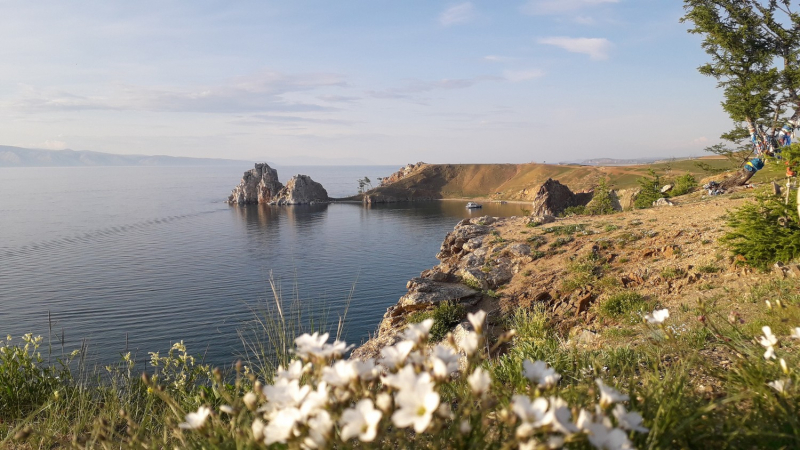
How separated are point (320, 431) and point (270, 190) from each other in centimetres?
13765

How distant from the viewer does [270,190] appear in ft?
439

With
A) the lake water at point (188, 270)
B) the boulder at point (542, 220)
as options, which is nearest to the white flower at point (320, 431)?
the lake water at point (188, 270)

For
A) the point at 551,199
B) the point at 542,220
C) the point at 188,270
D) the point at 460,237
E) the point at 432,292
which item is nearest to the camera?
the point at 432,292

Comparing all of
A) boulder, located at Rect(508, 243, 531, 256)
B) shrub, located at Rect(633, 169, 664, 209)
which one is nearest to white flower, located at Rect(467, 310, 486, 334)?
boulder, located at Rect(508, 243, 531, 256)

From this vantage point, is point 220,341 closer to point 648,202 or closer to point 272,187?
point 648,202

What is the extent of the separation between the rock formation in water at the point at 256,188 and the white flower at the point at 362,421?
135 meters

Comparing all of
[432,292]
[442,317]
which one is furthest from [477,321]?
[432,292]

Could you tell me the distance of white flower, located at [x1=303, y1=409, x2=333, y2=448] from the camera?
5.66ft

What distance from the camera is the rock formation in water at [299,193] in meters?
130

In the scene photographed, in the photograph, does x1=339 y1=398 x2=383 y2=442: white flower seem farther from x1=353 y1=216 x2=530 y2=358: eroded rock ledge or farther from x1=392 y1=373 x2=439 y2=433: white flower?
x1=353 y1=216 x2=530 y2=358: eroded rock ledge

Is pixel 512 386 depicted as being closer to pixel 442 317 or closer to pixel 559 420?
pixel 559 420

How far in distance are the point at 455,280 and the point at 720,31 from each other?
99.5 feet

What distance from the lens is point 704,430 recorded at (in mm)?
2686

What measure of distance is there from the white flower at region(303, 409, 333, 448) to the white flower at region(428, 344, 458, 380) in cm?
48
